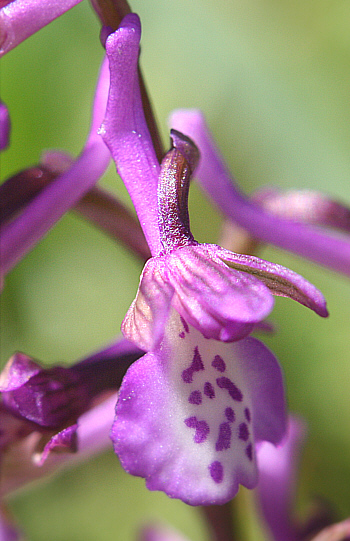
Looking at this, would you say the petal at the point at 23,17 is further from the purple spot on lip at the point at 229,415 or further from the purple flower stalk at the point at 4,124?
the purple spot on lip at the point at 229,415

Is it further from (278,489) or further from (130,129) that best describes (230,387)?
(278,489)

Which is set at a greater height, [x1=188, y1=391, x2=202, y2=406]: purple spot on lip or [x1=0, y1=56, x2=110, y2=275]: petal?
[x1=0, y1=56, x2=110, y2=275]: petal

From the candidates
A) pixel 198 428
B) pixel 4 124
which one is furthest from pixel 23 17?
pixel 198 428

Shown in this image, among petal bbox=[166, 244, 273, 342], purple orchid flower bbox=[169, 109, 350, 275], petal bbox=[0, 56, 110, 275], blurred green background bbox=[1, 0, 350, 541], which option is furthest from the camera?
blurred green background bbox=[1, 0, 350, 541]

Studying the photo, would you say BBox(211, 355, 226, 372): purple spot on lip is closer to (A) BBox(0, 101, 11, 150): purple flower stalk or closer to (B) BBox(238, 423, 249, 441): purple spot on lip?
(B) BBox(238, 423, 249, 441): purple spot on lip

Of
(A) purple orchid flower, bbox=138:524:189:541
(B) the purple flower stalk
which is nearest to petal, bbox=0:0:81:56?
(B) the purple flower stalk

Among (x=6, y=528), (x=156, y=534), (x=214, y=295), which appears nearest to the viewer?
(x=214, y=295)

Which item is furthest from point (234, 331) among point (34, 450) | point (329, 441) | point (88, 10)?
point (88, 10)
